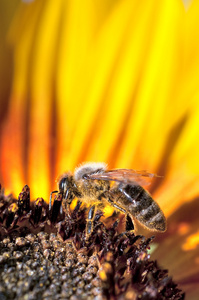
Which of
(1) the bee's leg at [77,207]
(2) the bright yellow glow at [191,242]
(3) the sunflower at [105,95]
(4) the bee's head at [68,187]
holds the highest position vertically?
(3) the sunflower at [105,95]

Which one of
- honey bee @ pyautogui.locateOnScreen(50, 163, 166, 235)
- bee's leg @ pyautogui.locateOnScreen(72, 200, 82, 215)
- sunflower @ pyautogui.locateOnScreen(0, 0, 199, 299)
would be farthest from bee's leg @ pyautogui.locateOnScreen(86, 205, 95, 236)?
sunflower @ pyautogui.locateOnScreen(0, 0, 199, 299)

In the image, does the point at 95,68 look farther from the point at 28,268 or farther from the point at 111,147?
the point at 28,268

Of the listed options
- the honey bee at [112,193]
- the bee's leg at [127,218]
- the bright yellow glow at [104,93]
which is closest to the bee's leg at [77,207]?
the honey bee at [112,193]

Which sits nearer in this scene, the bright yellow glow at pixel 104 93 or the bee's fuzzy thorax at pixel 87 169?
the bee's fuzzy thorax at pixel 87 169

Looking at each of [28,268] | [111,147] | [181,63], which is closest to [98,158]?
[111,147]

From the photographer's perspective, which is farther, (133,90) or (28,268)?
(133,90)

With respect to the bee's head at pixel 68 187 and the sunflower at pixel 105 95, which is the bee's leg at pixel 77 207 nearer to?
the bee's head at pixel 68 187

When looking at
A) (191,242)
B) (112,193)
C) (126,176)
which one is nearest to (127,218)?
(112,193)
